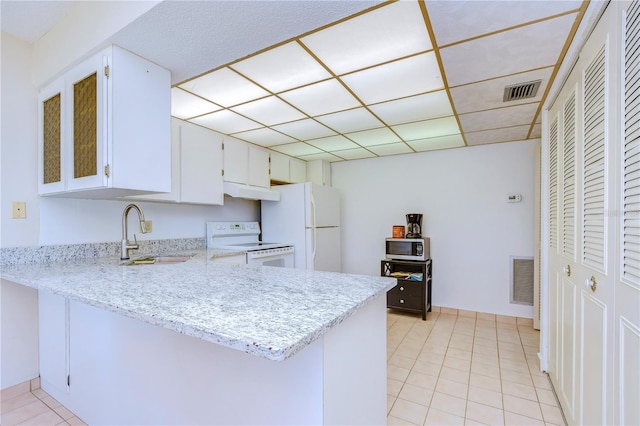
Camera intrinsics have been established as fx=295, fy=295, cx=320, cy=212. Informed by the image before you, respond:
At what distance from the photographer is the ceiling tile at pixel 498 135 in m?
3.17

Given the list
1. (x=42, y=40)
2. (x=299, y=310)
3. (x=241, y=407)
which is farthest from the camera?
(x=42, y=40)

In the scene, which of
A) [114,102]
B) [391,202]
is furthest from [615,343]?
[391,202]

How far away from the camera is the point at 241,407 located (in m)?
1.07

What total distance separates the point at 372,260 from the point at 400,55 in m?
3.17

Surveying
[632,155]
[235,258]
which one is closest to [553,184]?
[632,155]

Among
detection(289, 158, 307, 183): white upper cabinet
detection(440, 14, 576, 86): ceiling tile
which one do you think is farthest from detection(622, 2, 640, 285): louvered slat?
detection(289, 158, 307, 183): white upper cabinet

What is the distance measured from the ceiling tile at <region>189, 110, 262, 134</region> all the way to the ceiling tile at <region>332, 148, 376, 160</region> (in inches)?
57.6

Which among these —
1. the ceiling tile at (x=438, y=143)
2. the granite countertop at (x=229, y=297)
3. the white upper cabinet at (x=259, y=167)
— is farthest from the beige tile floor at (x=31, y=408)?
the ceiling tile at (x=438, y=143)

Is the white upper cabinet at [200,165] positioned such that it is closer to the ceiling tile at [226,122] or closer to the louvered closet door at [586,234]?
the ceiling tile at [226,122]

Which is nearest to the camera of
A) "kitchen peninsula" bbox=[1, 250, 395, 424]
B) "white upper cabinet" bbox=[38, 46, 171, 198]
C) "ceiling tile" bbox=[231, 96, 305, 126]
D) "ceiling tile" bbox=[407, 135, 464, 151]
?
"kitchen peninsula" bbox=[1, 250, 395, 424]

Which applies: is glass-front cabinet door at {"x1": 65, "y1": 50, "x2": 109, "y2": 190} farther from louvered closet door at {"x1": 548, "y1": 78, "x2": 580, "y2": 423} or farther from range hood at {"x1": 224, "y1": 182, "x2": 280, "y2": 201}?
louvered closet door at {"x1": 548, "y1": 78, "x2": 580, "y2": 423}

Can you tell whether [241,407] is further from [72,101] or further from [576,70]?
[576,70]

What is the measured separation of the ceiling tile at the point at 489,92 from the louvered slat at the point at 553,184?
316 millimetres

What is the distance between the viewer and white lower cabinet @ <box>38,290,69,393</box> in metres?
1.82
